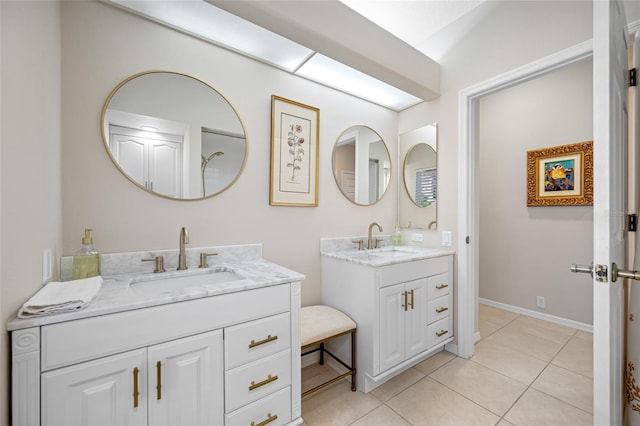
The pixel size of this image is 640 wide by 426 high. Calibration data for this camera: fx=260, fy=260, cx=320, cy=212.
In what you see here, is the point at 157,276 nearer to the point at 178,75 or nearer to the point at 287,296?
the point at 287,296

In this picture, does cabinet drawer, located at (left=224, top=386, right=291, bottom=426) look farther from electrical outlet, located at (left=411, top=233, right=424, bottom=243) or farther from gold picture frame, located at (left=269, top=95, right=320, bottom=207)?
electrical outlet, located at (left=411, top=233, right=424, bottom=243)

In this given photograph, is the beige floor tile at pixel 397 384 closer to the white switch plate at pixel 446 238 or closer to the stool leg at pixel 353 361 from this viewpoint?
the stool leg at pixel 353 361

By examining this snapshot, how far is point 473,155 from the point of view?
218 cm

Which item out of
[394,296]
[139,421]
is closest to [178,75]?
[139,421]

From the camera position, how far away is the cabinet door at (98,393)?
857 millimetres

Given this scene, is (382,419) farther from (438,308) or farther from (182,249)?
(182,249)

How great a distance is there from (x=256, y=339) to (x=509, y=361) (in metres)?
2.09

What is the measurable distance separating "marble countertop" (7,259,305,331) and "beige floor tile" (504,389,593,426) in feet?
5.07

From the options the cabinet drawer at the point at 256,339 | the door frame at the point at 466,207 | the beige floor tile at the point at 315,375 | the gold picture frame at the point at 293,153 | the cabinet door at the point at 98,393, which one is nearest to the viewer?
the cabinet door at the point at 98,393

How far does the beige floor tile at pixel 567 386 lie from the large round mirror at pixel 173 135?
2558 millimetres

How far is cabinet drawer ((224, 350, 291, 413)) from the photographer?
1.17m

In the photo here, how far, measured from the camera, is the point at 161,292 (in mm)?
1241

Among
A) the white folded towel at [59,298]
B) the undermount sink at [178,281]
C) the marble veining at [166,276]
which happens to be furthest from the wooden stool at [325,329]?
the white folded towel at [59,298]

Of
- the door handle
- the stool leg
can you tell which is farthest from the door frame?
the door handle
